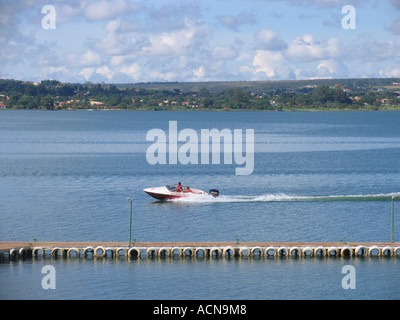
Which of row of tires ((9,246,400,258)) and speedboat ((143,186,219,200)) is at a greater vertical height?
speedboat ((143,186,219,200))

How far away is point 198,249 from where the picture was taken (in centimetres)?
5566

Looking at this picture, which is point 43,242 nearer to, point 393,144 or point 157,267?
point 157,267

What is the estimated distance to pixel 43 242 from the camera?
57.1m

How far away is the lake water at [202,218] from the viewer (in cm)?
4903

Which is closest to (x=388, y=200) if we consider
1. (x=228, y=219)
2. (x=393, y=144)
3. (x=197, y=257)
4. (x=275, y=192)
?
(x=275, y=192)

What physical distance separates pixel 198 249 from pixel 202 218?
17627 millimetres

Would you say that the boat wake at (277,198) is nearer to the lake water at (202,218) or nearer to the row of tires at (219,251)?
the lake water at (202,218)

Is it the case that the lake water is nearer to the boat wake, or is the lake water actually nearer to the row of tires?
the boat wake

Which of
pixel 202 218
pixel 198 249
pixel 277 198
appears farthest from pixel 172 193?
pixel 198 249

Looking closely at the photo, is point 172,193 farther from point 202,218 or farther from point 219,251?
point 219,251

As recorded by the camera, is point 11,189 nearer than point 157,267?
No

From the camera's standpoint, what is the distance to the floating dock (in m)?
55.4

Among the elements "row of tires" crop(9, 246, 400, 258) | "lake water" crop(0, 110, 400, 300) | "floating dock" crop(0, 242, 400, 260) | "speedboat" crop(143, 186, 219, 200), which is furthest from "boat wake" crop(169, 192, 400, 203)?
"row of tires" crop(9, 246, 400, 258)
